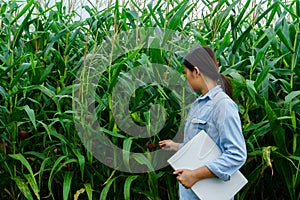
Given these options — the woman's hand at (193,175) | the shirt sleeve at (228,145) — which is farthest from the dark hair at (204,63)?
the woman's hand at (193,175)

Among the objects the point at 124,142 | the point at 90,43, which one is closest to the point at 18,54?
the point at 90,43

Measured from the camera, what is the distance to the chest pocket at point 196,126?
1699 millimetres

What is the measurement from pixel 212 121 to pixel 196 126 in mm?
71

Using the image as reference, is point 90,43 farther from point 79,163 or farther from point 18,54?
point 79,163

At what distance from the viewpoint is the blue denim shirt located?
62.9 inches

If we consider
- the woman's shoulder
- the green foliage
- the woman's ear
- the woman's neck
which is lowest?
the green foliage

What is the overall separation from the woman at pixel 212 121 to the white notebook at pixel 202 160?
27 mm

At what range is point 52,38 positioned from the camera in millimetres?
2590

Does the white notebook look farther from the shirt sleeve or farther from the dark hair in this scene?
the dark hair

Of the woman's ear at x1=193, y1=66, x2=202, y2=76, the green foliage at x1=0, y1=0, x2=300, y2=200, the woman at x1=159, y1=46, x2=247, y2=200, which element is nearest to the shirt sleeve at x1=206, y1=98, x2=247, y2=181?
the woman at x1=159, y1=46, x2=247, y2=200

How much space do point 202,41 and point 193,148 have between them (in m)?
0.84

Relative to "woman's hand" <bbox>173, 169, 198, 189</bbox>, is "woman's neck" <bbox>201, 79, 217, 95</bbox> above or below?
above

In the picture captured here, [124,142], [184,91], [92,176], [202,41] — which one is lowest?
[92,176]

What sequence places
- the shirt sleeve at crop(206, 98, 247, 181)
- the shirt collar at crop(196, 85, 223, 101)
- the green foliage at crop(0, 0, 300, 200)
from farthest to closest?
Result: the green foliage at crop(0, 0, 300, 200)
the shirt collar at crop(196, 85, 223, 101)
the shirt sleeve at crop(206, 98, 247, 181)
